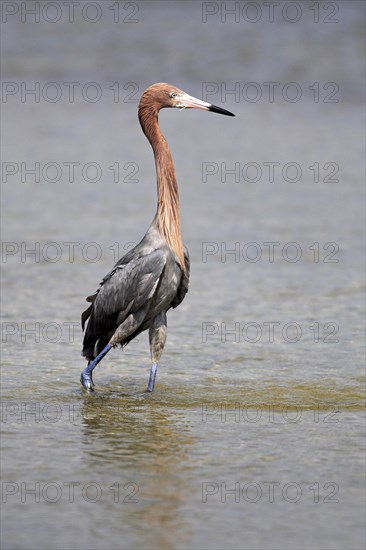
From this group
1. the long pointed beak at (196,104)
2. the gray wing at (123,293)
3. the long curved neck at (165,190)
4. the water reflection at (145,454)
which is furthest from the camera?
the long pointed beak at (196,104)

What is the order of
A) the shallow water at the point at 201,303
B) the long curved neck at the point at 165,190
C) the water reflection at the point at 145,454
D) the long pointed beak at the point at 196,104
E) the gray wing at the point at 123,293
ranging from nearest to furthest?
the water reflection at the point at 145,454
the shallow water at the point at 201,303
the gray wing at the point at 123,293
the long curved neck at the point at 165,190
the long pointed beak at the point at 196,104

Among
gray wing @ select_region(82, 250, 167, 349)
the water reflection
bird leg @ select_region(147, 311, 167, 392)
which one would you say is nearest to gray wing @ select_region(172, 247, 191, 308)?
bird leg @ select_region(147, 311, 167, 392)

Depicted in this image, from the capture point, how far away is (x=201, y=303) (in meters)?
10.9

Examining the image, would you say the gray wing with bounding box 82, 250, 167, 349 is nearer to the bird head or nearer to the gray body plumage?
the gray body plumage

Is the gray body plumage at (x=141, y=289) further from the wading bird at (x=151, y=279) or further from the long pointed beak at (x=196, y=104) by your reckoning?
the long pointed beak at (x=196, y=104)

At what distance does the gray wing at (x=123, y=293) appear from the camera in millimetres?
8156

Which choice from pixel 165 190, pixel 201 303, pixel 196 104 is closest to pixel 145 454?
pixel 165 190

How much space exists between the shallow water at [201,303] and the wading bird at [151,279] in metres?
0.37

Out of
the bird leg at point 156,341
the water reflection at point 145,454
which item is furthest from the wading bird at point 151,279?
the water reflection at point 145,454

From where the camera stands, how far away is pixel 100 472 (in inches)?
259

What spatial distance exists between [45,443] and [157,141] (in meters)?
2.53

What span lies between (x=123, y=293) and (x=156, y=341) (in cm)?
41

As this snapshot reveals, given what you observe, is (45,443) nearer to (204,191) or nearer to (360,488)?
(360,488)

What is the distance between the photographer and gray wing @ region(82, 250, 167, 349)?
816cm
